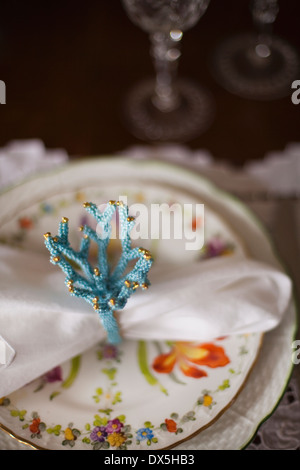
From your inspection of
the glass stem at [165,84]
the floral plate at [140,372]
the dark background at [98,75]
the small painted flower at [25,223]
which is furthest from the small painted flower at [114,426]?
the glass stem at [165,84]

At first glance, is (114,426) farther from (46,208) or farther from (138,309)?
(46,208)

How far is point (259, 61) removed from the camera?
75 cm

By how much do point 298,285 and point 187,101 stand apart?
1.19ft

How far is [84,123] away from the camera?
68 centimetres

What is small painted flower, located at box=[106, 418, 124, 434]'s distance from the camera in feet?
1.22

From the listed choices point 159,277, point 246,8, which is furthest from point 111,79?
point 159,277

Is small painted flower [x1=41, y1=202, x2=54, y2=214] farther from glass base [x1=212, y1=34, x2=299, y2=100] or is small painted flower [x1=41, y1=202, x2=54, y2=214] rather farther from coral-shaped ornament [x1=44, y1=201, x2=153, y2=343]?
glass base [x1=212, y1=34, x2=299, y2=100]

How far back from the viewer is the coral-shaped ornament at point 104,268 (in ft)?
A: 1.16

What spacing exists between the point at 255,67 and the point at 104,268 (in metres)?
0.49

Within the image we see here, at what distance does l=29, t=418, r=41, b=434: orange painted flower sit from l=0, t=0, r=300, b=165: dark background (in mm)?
375

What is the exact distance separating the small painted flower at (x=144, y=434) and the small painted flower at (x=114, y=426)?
15 mm

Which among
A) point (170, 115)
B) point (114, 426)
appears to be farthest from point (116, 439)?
point (170, 115)

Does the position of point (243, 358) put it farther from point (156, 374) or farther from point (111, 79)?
point (111, 79)

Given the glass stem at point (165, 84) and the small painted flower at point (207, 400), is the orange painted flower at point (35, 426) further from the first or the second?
the glass stem at point (165, 84)
